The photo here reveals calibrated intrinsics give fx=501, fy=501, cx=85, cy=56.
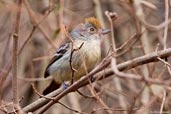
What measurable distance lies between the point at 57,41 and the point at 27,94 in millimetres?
857

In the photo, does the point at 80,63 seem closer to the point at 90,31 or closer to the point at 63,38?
the point at 90,31

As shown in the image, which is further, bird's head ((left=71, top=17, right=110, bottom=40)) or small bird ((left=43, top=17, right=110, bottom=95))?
bird's head ((left=71, top=17, right=110, bottom=40))

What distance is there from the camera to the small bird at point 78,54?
4.84m

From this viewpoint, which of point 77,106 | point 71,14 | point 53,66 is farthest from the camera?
point 71,14

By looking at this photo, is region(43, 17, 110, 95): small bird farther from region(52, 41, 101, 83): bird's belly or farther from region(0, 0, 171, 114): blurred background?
region(0, 0, 171, 114): blurred background

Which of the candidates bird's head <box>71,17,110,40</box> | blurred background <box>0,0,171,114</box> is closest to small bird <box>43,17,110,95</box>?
bird's head <box>71,17,110,40</box>

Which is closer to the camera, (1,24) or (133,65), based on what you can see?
(133,65)

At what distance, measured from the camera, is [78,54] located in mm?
4812

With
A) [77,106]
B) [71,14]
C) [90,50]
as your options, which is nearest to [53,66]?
[90,50]

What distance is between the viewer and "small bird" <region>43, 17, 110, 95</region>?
15.9ft

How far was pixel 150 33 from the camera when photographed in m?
6.98

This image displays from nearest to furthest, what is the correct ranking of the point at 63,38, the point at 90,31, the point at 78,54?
the point at 78,54 < the point at 90,31 < the point at 63,38

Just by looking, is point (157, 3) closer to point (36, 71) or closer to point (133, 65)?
point (36, 71)

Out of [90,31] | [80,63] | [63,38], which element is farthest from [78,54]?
[63,38]
